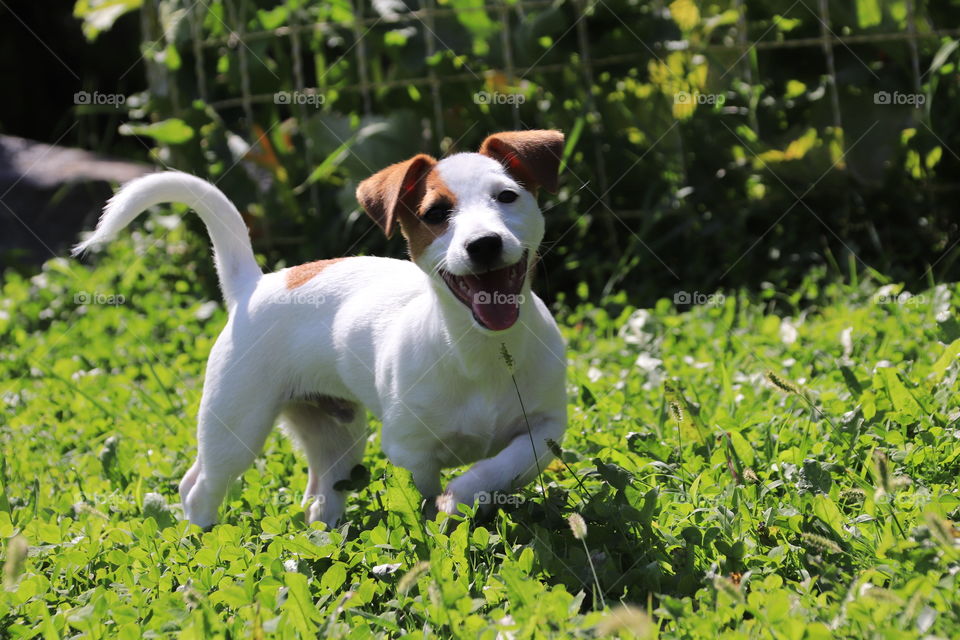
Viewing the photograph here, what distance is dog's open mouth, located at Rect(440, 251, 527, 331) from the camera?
3.27 m

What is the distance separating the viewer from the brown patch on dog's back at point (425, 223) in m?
3.37

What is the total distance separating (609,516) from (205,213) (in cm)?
189

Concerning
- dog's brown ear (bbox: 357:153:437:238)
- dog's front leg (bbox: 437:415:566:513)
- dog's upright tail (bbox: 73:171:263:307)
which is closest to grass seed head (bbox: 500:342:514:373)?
dog's front leg (bbox: 437:415:566:513)

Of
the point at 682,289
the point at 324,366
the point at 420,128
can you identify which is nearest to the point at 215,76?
the point at 420,128

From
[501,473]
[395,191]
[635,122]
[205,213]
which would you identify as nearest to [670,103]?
[635,122]

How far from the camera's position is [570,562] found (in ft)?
9.98

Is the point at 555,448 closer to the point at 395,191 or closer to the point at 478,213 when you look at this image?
the point at 478,213

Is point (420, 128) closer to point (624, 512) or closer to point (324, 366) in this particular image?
point (324, 366)

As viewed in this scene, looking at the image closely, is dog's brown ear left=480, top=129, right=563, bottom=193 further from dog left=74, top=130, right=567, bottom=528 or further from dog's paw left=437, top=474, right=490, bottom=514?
dog's paw left=437, top=474, right=490, bottom=514

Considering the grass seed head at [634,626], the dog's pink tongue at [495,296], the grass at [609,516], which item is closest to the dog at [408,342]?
the dog's pink tongue at [495,296]

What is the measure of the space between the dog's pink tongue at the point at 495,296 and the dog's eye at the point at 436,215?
0.73 feet

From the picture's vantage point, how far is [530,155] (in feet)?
11.5

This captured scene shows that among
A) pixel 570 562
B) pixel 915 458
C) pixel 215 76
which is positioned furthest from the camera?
pixel 215 76

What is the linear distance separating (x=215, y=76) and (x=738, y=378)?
4.45m
